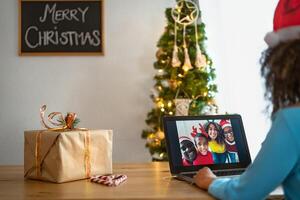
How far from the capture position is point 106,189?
1025 millimetres

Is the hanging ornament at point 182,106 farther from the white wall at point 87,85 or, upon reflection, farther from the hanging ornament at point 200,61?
the white wall at point 87,85

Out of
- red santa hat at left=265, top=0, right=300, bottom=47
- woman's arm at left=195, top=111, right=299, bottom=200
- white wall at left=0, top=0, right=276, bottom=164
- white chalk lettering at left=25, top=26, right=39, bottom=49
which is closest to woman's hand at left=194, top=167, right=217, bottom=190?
woman's arm at left=195, top=111, right=299, bottom=200

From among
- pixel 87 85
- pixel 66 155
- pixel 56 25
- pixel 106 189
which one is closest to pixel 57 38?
pixel 56 25

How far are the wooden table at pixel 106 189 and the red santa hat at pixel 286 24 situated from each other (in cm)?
45

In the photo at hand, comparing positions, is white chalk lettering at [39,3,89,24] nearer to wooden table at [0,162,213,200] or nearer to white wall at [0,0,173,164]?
white wall at [0,0,173,164]

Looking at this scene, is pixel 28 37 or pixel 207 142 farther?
pixel 28 37

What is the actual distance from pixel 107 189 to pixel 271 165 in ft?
1.53

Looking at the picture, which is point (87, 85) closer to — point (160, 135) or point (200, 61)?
point (160, 135)

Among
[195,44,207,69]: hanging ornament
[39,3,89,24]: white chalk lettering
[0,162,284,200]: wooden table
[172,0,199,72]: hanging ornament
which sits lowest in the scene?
[0,162,284,200]: wooden table

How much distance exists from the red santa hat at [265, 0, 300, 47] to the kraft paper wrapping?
624 mm

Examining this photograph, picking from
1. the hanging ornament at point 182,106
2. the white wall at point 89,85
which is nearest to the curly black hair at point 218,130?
the hanging ornament at point 182,106

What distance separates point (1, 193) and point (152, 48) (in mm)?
1995

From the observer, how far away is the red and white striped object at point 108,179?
1083mm

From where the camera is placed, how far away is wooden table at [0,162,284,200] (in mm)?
932
